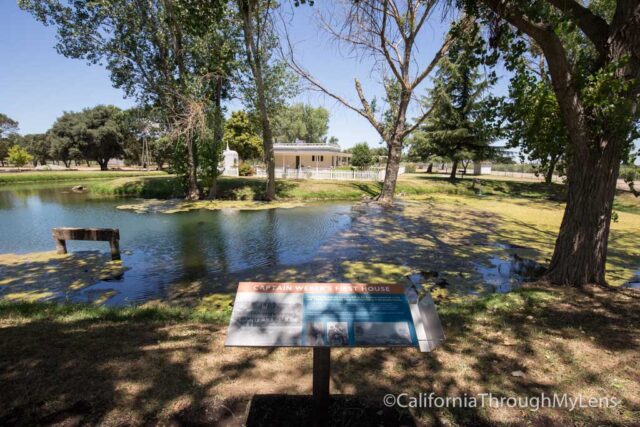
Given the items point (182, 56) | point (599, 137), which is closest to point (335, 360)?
point (599, 137)

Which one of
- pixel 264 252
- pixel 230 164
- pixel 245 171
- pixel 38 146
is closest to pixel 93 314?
pixel 264 252

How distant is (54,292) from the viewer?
6.65 m

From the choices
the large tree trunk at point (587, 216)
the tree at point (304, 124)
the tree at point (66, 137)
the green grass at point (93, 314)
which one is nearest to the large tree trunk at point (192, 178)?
the green grass at point (93, 314)

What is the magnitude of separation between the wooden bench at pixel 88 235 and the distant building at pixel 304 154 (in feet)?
102

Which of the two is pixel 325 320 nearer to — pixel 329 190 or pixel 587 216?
pixel 587 216

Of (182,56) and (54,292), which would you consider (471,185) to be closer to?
(182,56)

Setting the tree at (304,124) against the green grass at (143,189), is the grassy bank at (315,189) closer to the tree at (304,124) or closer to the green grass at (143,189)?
the green grass at (143,189)

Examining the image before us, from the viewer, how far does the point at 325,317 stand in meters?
2.22

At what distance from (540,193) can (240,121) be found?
33797 mm

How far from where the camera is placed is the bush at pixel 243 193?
21.5 metres

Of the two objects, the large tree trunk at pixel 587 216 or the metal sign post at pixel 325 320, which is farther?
the large tree trunk at pixel 587 216

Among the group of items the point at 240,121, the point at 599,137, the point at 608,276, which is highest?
the point at 240,121

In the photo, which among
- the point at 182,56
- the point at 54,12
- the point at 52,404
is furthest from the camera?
the point at 182,56

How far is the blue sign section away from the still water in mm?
5273
